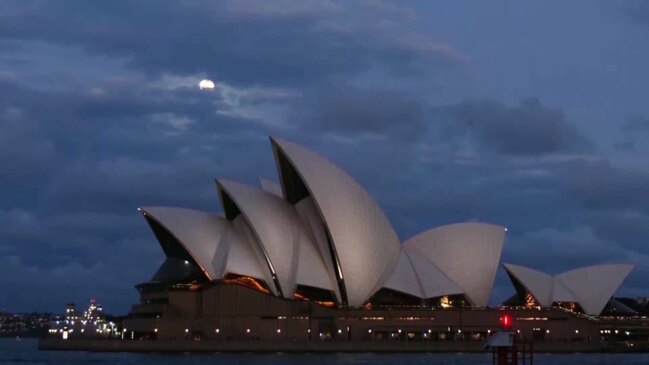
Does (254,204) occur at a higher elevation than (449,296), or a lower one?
higher

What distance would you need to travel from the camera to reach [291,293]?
9738 centimetres

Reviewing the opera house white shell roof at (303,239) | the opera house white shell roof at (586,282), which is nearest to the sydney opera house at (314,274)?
the opera house white shell roof at (303,239)

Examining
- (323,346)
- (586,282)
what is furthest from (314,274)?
(586,282)

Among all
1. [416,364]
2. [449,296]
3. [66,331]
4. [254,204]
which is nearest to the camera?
[416,364]

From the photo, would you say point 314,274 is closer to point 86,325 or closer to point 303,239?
point 303,239

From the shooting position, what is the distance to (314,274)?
96562mm

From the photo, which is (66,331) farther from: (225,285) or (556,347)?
(556,347)

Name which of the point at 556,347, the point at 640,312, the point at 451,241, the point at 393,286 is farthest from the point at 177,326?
the point at 640,312

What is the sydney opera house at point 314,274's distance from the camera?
3748 inches

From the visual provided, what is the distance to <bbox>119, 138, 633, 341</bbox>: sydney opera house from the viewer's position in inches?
3748

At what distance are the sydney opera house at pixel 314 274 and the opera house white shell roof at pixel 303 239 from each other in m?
0.10

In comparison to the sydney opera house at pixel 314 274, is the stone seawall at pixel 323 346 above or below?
below

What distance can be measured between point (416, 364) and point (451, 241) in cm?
2883

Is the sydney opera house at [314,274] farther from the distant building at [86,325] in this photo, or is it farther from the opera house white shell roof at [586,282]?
the distant building at [86,325]
